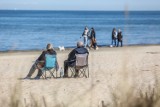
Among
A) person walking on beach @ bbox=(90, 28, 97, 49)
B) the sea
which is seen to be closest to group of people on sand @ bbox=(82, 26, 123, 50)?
person walking on beach @ bbox=(90, 28, 97, 49)

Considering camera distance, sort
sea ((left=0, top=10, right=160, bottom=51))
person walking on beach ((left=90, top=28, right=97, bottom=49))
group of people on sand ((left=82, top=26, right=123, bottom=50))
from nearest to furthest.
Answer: sea ((left=0, top=10, right=160, bottom=51))
person walking on beach ((left=90, top=28, right=97, bottom=49))
group of people on sand ((left=82, top=26, right=123, bottom=50))

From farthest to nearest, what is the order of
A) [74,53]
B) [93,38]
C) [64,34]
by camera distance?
Result: [64,34] → [93,38] → [74,53]

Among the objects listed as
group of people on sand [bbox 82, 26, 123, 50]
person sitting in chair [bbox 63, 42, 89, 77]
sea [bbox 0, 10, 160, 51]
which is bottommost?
sea [bbox 0, 10, 160, 51]

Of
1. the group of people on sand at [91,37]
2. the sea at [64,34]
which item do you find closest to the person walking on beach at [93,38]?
the group of people on sand at [91,37]

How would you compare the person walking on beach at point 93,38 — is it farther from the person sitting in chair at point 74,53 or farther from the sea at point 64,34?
the person sitting in chair at point 74,53

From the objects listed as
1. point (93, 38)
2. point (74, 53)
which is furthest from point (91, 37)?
point (74, 53)

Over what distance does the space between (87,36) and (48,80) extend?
1469cm

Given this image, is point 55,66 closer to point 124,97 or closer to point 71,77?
point 71,77

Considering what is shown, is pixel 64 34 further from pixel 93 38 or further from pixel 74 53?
pixel 74 53

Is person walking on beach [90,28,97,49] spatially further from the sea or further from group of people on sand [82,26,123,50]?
the sea

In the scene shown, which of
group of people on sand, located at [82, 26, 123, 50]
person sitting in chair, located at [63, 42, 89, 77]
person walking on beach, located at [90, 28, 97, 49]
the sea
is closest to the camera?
the sea

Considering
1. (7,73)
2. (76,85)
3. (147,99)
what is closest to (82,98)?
(147,99)

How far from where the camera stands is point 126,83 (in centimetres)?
285

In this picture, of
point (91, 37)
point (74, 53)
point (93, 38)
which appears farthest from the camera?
point (91, 37)
